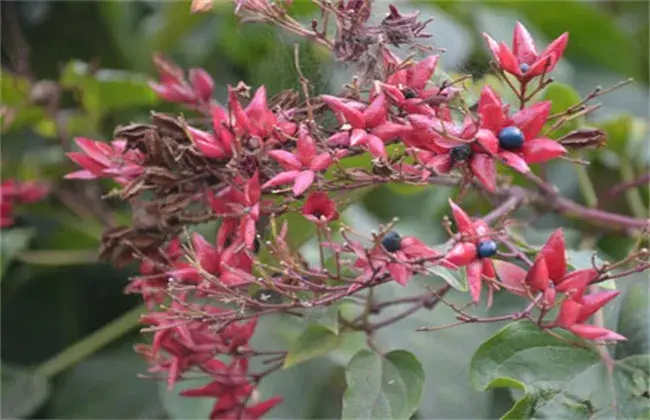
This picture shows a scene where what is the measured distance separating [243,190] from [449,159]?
12 centimetres

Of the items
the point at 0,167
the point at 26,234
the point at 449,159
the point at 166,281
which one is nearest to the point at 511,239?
the point at 449,159

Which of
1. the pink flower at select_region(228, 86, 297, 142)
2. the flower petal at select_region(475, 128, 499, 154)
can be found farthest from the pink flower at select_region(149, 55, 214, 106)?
the flower petal at select_region(475, 128, 499, 154)

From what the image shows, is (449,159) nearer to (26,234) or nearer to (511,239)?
(511,239)

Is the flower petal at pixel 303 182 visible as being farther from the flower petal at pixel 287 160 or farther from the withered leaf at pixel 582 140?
the withered leaf at pixel 582 140

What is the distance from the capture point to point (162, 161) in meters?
0.53

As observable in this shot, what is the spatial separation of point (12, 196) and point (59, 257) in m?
0.19

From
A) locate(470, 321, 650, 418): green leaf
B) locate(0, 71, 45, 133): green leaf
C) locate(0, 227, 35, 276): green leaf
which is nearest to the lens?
locate(470, 321, 650, 418): green leaf

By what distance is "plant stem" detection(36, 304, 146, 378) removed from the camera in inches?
35.3

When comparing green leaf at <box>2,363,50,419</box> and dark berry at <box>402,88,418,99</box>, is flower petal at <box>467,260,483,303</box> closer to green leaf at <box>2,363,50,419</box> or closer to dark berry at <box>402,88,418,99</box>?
dark berry at <box>402,88,418,99</box>

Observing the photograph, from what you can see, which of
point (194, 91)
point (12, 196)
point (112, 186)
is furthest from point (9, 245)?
point (194, 91)

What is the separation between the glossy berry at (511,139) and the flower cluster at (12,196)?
483mm

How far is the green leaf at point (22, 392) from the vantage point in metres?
0.87

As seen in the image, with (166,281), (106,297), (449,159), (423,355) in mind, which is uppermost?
(449,159)

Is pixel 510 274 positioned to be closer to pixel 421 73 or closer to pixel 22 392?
pixel 421 73
